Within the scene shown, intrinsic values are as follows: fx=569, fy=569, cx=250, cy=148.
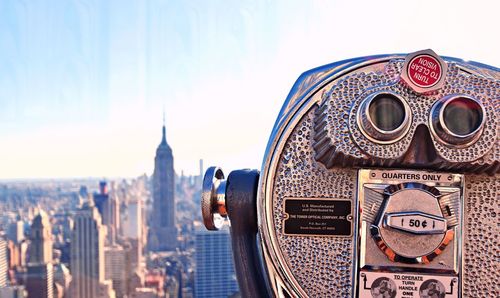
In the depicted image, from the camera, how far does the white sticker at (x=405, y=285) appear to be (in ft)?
3.07

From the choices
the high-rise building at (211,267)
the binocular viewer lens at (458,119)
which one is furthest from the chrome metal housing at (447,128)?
the high-rise building at (211,267)

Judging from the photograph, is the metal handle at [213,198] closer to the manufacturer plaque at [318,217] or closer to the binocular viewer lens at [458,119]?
the manufacturer plaque at [318,217]

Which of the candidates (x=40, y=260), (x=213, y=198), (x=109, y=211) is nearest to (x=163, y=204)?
(x=109, y=211)

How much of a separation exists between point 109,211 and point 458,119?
1806 inches

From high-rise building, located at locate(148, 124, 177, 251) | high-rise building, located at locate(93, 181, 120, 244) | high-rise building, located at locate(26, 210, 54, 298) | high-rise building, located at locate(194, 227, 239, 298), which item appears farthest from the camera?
high-rise building, located at locate(93, 181, 120, 244)

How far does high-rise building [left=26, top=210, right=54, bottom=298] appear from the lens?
3227cm

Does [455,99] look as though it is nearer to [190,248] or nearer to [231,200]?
[231,200]

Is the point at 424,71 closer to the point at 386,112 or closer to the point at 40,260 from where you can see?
the point at 386,112

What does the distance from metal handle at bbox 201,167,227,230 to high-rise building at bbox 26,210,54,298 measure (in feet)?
108

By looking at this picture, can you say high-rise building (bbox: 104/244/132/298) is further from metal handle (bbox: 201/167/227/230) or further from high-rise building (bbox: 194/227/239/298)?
metal handle (bbox: 201/167/227/230)

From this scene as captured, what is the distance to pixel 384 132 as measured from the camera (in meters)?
0.92

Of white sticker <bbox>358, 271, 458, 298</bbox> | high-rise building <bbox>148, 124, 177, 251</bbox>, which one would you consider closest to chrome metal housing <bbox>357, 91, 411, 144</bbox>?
white sticker <bbox>358, 271, 458, 298</bbox>

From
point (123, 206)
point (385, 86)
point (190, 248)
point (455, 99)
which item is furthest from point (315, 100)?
point (123, 206)

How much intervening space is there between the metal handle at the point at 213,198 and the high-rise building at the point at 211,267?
2525 centimetres
